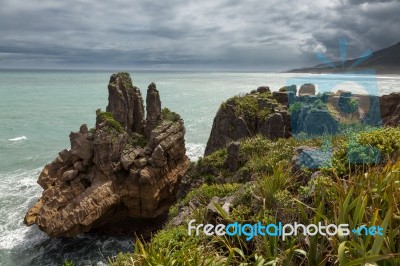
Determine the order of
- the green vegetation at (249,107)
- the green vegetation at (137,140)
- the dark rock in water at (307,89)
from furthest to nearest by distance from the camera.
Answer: the dark rock in water at (307,89) < the green vegetation at (249,107) < the green vegetation at (137,140)

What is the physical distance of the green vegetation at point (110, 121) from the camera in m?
23.1

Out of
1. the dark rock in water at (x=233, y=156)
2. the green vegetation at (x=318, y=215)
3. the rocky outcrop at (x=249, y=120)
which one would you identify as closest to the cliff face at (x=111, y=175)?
the rocky outcrop at (x=249, y=120)

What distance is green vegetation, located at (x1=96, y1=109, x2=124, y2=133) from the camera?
2314 cm

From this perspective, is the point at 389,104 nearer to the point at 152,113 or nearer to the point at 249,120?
the point at 249,120

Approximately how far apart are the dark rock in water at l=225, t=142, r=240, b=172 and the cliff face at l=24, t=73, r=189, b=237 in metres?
6.09

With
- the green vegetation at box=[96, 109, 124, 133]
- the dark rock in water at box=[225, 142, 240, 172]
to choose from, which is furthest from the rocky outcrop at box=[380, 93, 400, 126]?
the green vegetation at box=[96, 109, 124, 133]

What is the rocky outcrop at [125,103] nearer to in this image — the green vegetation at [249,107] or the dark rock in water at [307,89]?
the green vegetation at [249,107]

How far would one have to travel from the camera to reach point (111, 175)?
2273 centimetres

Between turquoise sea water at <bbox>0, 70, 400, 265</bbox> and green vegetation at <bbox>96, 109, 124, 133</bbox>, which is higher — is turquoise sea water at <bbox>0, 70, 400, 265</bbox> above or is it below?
below

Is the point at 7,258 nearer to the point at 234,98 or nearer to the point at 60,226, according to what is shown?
the point at 60,226

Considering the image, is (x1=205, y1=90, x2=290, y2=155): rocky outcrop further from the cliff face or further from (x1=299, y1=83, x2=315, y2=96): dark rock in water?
(x1=299, y1=83, x2=315, y2=96): dark rock in water

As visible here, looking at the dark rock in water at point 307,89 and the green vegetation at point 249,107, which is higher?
the dark rock in water at point 307,89

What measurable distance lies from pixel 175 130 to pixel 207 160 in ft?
16.6

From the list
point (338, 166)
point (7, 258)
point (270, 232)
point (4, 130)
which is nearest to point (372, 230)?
point (270, 232)
